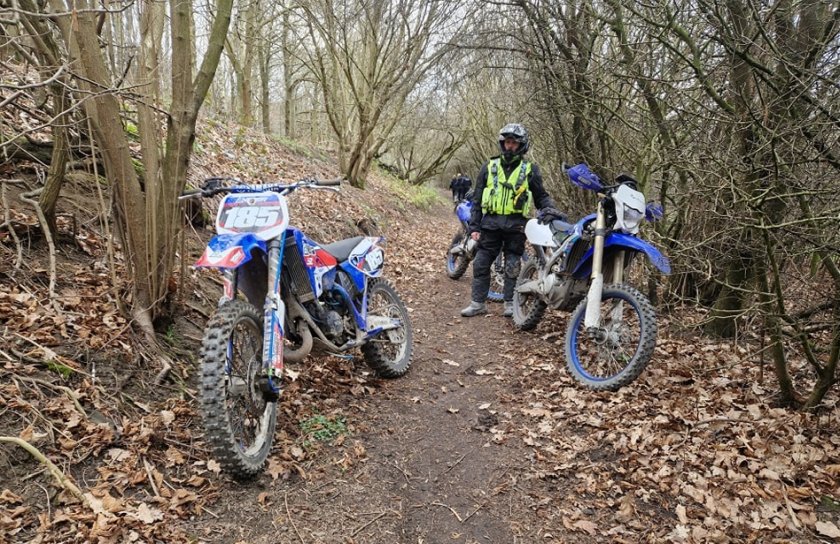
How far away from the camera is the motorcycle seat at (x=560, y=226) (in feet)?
18.5

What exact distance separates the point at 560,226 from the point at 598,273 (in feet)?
4.56

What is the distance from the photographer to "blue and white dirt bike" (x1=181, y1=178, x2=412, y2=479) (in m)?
2.79

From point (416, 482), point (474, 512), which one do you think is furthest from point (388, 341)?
point (474, 512)

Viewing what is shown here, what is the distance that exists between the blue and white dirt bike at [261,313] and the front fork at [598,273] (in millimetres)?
1934

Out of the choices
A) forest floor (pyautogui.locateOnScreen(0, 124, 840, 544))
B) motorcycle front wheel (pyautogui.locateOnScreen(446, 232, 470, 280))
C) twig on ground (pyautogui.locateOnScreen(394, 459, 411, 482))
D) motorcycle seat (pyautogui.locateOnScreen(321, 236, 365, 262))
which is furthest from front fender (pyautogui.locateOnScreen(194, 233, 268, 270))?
motorcycle front wheel (pyautogui.locateOnScreen(446, 232, 470, 280))

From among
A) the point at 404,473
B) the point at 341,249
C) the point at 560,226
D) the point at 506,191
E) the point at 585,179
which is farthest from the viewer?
the point at 506,191

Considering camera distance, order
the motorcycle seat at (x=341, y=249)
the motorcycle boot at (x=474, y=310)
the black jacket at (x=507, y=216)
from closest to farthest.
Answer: the motorcycle seat at (x=341, y=249) → the black jacket at (x=507, y=216) → the motorcycle boot at (x=474, y=310)

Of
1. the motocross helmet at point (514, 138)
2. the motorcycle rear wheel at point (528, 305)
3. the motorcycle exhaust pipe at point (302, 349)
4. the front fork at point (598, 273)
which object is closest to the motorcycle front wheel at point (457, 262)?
the motorcycle rear wheel at point (528, 305)

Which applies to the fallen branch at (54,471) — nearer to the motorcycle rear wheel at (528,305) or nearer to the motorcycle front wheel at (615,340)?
the motorcycle front wheel at (615,340)

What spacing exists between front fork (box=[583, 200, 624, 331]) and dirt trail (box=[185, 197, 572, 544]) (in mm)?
960

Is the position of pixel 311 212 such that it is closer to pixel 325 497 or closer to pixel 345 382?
pixel 345 382

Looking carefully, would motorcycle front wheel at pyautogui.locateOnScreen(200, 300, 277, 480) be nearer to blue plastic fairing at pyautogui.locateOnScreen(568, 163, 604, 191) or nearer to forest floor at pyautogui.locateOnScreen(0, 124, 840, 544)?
forest floor at pyautogui.locateOnScreen(0, 124, 840, 544)

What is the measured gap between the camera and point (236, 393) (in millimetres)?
2977

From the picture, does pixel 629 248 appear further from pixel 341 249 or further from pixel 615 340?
pixel 341 249
